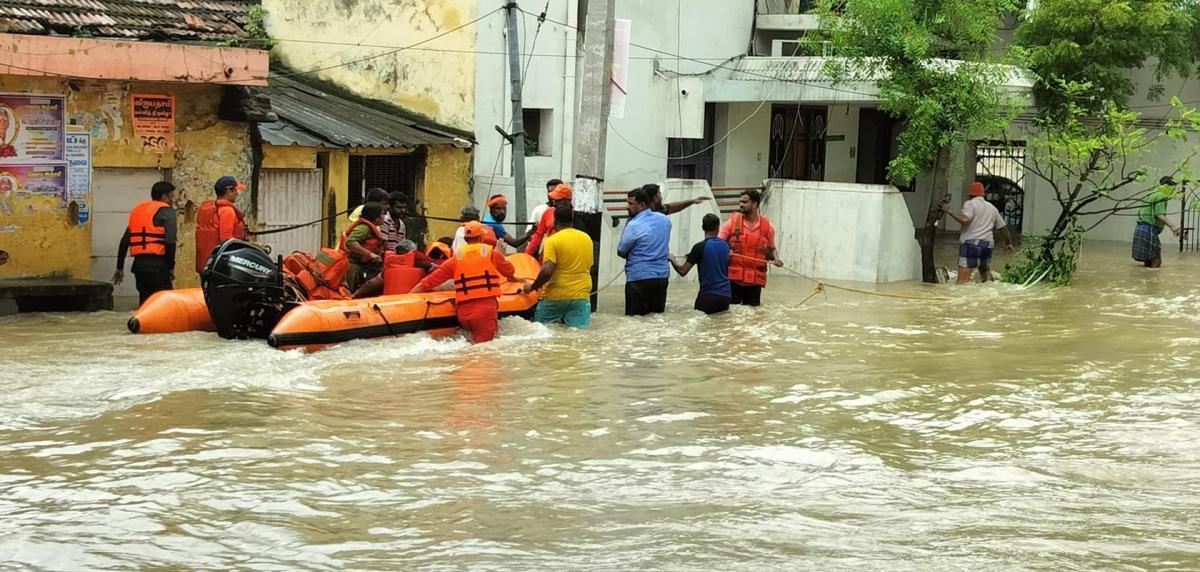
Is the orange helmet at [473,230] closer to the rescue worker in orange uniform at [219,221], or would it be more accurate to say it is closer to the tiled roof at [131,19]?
the rescue worker in orange uniform at [219,221]

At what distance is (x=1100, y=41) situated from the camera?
24.8 meters

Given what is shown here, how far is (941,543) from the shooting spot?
294 inches

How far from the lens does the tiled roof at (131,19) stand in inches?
570

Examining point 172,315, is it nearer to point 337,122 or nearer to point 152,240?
point 152,240

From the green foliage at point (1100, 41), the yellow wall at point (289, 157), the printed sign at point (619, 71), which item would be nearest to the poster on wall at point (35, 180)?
the yellow wall at point (289, 157)

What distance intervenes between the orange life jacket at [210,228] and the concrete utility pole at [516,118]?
5.40 m

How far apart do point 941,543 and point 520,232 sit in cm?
1287

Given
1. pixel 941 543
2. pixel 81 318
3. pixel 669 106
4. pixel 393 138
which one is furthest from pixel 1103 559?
pixel 669 106

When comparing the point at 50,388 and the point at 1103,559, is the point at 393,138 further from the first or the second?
the point at 1103,559

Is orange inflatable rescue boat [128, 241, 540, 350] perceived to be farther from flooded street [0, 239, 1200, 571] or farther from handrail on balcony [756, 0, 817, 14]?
handrail on balcony [756, 0, 817, 14]

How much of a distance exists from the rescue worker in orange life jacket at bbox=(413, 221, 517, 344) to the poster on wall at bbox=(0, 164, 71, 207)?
4654 mm

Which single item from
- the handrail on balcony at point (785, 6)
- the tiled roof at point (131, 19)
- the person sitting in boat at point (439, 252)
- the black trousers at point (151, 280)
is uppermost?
the handrail on balcony at point (785, 6)

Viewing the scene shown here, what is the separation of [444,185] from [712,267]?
20.9 ft

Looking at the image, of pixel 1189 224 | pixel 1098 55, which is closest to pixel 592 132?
pixel 1098 55
